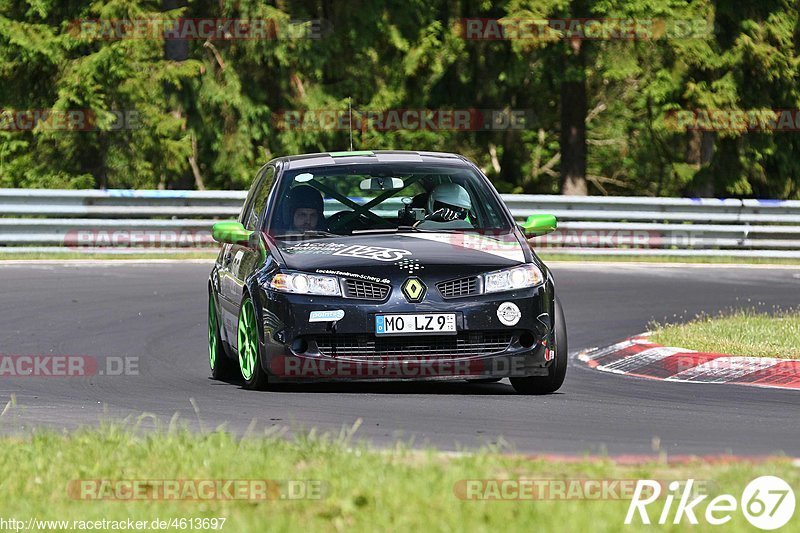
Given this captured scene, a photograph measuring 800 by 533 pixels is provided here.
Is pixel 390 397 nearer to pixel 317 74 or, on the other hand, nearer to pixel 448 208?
pixel 448 208

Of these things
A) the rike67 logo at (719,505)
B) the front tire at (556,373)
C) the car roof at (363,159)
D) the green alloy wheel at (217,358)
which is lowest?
the green alloy wheel at (217,358)

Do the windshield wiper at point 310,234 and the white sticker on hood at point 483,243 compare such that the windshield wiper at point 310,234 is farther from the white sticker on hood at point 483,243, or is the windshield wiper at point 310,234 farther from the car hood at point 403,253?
the white sticker on hood at point 483,243

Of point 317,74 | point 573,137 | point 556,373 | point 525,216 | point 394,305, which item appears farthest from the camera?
point 573,137

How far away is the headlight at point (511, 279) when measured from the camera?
9.62 m

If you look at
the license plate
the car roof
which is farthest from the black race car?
the car roof

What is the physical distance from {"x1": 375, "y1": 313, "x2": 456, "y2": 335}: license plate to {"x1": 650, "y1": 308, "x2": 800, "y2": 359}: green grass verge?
3469 millimetres

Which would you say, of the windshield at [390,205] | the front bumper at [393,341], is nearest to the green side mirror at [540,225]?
the windshield at [390,205]

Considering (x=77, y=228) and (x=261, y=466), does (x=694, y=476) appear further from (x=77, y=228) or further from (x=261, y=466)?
(x=77, y=228)

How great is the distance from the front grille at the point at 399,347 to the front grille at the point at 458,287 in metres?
0.24

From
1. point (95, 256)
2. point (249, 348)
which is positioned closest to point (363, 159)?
point (249, 348)

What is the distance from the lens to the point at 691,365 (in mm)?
11930

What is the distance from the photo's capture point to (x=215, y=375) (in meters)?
11.5

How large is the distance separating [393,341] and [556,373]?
1151mm

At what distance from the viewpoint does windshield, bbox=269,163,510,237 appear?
414 inches
